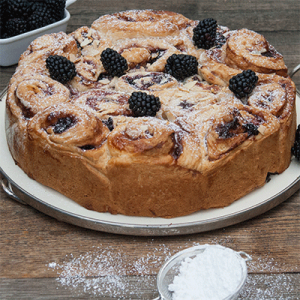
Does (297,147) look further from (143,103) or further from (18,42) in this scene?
(18,42)

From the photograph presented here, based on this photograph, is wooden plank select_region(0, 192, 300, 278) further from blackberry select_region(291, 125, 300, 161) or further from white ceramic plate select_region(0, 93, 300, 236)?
blackberry select_region(291, 125, 300, 161)

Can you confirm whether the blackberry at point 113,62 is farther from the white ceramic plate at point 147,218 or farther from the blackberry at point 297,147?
the blackberry at point 297,147

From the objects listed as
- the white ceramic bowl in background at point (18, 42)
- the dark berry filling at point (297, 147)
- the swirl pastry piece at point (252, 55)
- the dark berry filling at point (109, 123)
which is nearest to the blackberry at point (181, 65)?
the swirl pastry piece at point (252, 55)

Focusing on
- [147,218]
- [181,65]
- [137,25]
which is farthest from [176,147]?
[137,25]

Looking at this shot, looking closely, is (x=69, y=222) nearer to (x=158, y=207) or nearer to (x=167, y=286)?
(x=158, y=207)

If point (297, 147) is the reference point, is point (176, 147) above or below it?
above

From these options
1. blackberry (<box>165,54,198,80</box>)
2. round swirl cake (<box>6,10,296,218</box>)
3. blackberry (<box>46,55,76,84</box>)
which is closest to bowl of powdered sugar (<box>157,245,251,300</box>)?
round swirl cake (<box>6,10,296,218</box>)
